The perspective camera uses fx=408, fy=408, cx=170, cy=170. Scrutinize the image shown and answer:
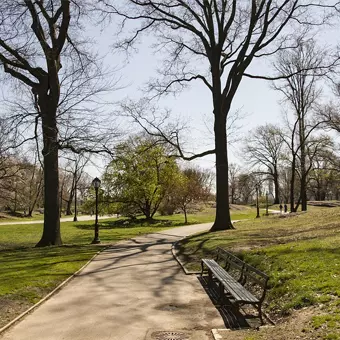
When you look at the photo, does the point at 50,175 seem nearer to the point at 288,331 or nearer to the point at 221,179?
the point at 221,179

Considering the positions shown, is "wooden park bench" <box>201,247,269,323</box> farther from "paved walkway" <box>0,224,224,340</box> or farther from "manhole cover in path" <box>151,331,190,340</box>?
"manhole cover in path" <box>151,331,190,340</box>

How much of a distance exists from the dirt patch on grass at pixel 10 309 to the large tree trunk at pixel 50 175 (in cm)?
968

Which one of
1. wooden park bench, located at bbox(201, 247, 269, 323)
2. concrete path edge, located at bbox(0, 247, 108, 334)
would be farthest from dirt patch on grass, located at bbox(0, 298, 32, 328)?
wooden park bench, located at bbox(201, 247, 269, 323)

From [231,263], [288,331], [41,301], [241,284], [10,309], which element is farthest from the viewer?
[231,263]

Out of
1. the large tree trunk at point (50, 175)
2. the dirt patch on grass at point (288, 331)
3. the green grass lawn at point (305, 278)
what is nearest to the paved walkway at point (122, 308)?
the dirt patch on grass at point (288, 331)

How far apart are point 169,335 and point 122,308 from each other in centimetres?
194

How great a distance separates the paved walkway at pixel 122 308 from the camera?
22.0 feet

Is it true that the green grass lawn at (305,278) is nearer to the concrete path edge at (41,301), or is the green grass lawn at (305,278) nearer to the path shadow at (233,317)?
the path shadow at (233,317)

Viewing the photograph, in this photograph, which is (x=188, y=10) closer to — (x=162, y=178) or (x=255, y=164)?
(x=162, y=178)

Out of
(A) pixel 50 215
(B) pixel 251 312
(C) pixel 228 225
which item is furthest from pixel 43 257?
(C) pixel 228 225

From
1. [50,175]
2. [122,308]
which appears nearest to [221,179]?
[50,175]

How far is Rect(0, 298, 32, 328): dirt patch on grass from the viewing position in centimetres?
732

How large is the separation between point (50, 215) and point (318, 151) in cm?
3669

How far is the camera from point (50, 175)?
18359 millimetres
